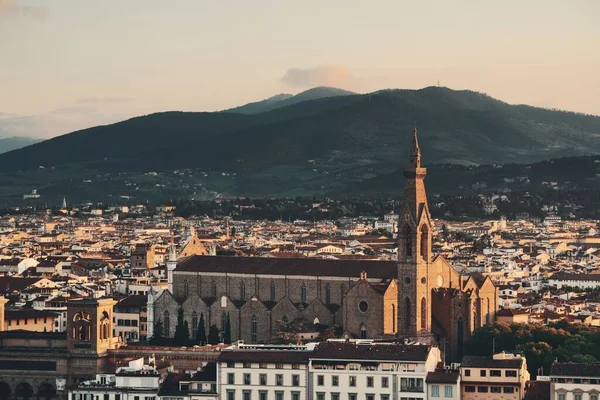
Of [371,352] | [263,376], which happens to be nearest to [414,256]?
[371,352]

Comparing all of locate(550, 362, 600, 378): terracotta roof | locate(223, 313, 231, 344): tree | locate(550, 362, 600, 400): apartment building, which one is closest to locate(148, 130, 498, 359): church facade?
locate(223, 313, 231, 344): tree

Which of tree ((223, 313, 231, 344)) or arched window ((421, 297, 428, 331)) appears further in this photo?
tree ((223, 313, 231, 344))

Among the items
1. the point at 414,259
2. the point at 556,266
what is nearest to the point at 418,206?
the point at 414,259

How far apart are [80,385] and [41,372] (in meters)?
8.02

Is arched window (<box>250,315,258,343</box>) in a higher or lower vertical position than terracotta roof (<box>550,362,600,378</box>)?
lower

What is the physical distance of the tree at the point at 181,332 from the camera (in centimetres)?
9846

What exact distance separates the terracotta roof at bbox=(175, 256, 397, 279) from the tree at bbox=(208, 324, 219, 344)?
3802 mm

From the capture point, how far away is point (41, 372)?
84.6m

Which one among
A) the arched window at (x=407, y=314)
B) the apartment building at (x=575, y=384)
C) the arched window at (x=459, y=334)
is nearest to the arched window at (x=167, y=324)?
the arched window at (x=407, y=314)

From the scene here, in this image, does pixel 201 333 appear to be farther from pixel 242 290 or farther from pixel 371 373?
pixel 371 373

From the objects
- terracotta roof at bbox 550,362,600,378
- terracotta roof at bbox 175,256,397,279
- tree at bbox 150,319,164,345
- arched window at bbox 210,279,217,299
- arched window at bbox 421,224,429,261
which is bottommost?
tree at bbox 150,319,164,345

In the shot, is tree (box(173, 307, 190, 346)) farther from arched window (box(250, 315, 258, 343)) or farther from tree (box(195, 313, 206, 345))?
arched window (box(250, 315, 258, 343))

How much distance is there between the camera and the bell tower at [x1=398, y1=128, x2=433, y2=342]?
9256 cm

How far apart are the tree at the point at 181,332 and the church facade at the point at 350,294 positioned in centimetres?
35
